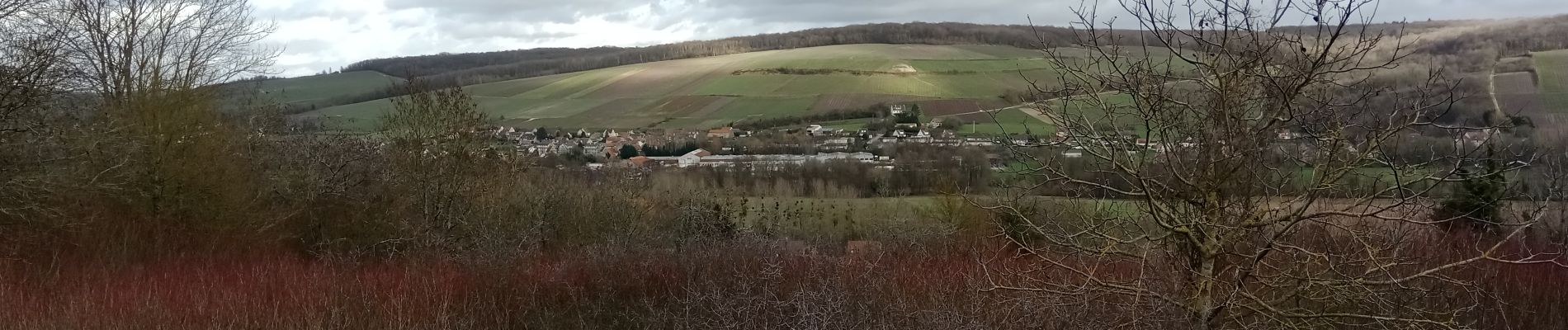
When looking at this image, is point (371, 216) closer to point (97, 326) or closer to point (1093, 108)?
point (97, 326)

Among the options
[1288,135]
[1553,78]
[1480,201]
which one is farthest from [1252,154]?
[1553,78]

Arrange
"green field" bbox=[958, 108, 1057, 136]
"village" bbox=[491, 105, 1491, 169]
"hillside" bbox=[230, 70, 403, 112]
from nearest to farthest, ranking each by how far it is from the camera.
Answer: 1. "green field" bbox=[958, 108, 1057, 136]
2. "village" bbox=[491, 105, 1491, 169]
3. "hillside" bbox=[230, 70, 403, 112]

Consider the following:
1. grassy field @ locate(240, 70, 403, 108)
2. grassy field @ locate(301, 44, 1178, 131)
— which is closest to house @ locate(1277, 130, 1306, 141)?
grassy field @ locate(301, 44, 1178, 131)

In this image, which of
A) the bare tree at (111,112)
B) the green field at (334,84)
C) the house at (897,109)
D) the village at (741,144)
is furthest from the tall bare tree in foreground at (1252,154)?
the green field at (334,84)

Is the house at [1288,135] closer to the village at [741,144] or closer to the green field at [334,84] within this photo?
the village at [741,144]

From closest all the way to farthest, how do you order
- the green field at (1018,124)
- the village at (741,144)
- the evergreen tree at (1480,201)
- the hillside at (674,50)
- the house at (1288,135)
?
the evergreen tree at (1480,201) → the house at (1288,135) → the green field at (1018,124) → the village at (741,144) → the hillside at (674,50)

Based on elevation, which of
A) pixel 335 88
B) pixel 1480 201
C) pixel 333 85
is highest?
pixel 333 85

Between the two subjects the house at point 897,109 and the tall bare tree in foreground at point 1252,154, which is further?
the house at point 897,109

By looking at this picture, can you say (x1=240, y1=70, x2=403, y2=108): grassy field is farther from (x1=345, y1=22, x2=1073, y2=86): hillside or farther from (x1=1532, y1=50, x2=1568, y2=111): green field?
(x1=1532, y1=50, x2=1568, y2=111): green field

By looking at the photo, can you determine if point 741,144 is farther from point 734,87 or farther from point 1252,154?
point 1252,154
